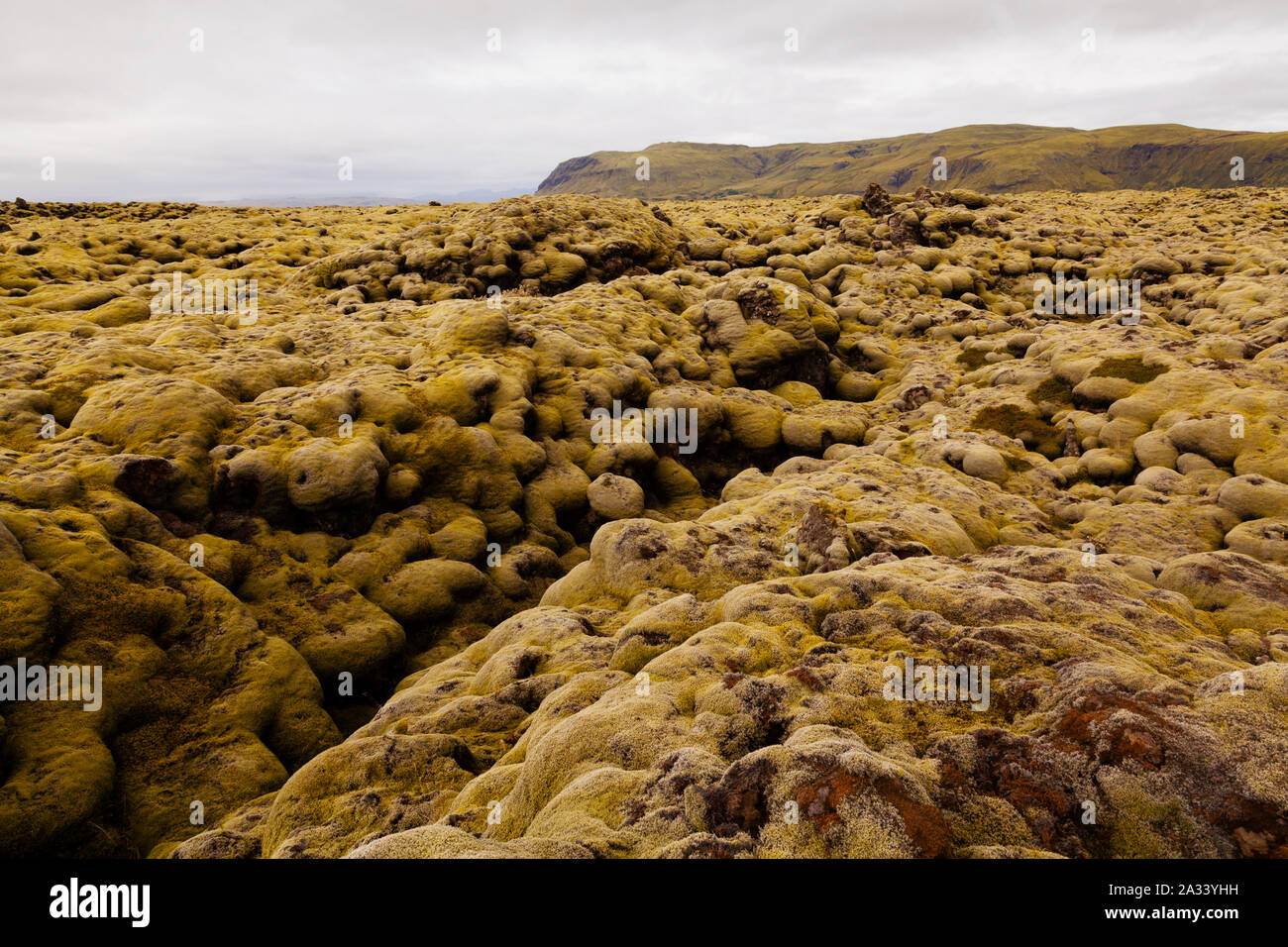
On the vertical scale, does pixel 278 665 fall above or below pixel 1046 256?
below

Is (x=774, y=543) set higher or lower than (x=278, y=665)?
higher

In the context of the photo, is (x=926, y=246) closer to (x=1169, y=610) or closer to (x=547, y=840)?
(x=1169, y=610)

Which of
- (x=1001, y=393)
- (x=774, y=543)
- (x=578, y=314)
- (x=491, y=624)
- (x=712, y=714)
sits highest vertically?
(x=578, y=314)

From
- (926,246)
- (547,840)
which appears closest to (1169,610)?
(547,840)

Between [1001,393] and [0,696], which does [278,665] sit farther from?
[1001,393]

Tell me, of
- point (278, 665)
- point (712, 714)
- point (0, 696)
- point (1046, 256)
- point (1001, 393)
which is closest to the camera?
point (712, 714)

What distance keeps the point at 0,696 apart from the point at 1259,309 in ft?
173

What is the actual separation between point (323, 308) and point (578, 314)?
1419 centimetres

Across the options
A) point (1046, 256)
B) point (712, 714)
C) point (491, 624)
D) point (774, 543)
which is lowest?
point (491, 624)

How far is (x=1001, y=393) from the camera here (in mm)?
29797

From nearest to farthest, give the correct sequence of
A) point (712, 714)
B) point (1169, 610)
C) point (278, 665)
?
point (712, 714)
point (1169, 610)
point (278, 665)
